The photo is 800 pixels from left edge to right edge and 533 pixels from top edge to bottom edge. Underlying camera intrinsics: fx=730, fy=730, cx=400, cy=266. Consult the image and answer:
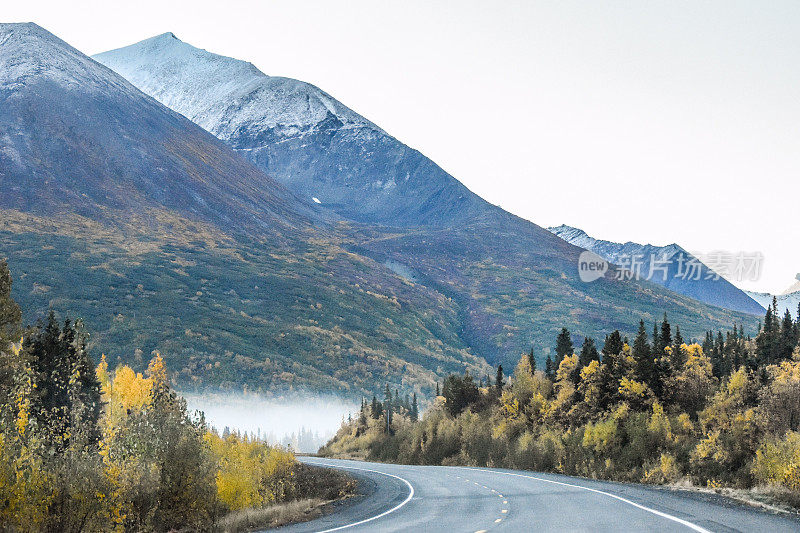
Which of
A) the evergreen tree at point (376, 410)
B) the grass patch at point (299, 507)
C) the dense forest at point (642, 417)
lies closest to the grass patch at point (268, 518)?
the grass patch at point (299, 507)

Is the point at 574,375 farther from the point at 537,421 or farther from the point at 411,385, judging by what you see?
the point at 411,385

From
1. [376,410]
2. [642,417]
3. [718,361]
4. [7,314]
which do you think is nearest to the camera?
[7,314]

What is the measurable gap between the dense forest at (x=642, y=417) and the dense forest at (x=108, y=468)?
11.0 m

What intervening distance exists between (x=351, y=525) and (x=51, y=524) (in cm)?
616

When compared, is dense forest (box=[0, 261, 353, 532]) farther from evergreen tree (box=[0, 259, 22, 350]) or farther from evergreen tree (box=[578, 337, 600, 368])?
evergreen tree (box=[578, 337, 600, 368])

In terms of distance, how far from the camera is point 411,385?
17125 cm

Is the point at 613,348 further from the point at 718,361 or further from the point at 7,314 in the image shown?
the point at 7,314

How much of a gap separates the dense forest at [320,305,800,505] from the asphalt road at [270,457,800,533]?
96.2 inches

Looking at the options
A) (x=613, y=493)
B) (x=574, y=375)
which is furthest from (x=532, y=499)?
(x=574, y=375)

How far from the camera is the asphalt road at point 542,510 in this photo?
13.9 m

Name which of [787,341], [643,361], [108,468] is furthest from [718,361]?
[108,468]

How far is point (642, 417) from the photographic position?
95.7 feet

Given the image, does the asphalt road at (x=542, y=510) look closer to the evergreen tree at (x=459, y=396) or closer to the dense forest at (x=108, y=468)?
the dense forest at (x=108, y=468)

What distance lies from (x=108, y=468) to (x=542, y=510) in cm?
979
